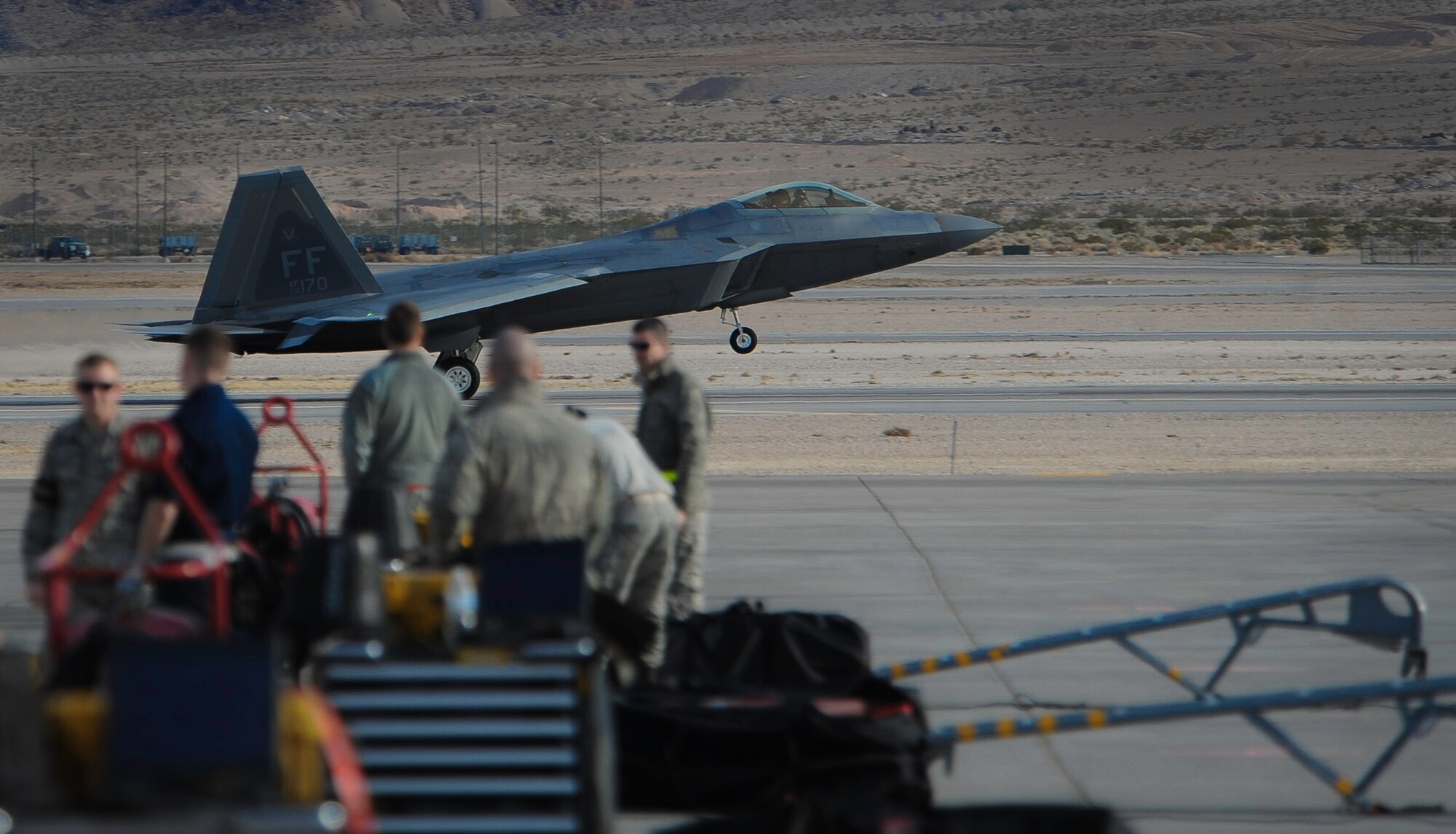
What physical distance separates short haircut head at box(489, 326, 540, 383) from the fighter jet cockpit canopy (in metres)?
20.1

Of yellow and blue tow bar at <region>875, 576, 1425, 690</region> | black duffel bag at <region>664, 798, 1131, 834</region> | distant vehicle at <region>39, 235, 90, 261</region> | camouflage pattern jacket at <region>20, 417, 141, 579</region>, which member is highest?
distant vehicle at <region>39, 235, 90, 261</region>

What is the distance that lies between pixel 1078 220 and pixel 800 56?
62218 millimetres

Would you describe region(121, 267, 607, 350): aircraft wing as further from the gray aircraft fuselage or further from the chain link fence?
the chain link fence

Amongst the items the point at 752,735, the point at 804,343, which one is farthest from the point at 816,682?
the point at 804,343

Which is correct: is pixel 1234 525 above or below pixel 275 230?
below

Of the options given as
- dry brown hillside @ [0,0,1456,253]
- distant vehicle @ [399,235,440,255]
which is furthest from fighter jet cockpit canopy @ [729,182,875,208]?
dry brown hillside @ [0,0,1456,253]

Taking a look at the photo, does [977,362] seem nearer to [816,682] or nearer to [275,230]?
[275,230]

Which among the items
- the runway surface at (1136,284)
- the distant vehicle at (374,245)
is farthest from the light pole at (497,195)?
the runway surface at (1136,284)

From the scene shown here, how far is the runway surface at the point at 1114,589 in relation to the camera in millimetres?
6133

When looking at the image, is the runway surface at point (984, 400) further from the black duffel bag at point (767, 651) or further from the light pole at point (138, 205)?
the light pole at point (138, 205)

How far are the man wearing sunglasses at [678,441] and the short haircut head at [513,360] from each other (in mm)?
1510

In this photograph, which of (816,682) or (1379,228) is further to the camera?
(1379,228)

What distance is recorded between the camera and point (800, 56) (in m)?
142

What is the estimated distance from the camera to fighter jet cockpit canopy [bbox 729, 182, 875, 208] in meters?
26.0
